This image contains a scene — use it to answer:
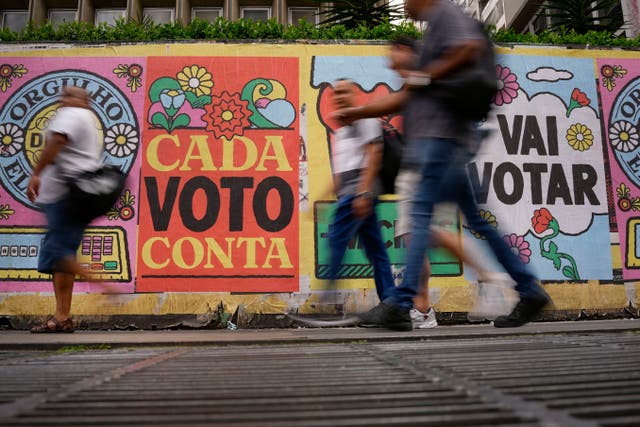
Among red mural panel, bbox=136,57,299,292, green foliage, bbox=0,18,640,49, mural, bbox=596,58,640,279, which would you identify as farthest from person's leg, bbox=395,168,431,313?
mural, bbox=596,58,640,279

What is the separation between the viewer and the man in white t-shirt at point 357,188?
409cm

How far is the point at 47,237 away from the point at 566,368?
3869mm

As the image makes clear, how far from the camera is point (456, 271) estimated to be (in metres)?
5.85

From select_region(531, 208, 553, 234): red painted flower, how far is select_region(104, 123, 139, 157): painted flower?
14.7ft

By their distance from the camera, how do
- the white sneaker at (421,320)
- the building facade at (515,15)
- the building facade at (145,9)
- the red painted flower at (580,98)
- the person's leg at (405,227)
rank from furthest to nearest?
the building facade at (515,15) < the building facade at (145,9) < the red painted flower at (580,98) < the white sneaker at (421,320) < the person's leg at (405,227)

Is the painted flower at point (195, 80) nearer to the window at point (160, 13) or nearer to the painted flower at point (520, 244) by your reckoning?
the painted flower at point (520, 244)

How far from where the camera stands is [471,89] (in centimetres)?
304

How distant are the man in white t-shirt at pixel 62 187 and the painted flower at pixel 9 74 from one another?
2.18 metres

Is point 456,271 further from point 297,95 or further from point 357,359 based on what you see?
point 357,359

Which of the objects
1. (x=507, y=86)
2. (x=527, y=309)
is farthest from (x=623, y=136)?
(x=527, y=309)

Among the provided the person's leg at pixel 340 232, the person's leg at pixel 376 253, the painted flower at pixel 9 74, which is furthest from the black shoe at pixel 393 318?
the painted flower at pixel 9 74

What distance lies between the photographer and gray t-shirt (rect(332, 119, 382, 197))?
4262 millimetres

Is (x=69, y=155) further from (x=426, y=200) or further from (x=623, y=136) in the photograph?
(x=623, y=136)

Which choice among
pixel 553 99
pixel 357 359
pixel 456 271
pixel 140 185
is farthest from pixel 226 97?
pixel 357 359
